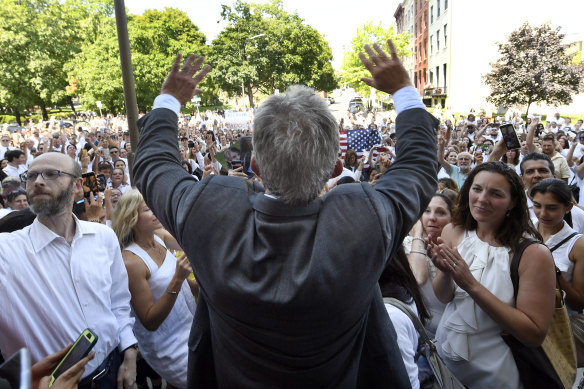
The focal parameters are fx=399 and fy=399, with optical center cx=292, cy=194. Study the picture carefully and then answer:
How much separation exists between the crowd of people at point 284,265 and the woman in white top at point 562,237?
2 centimetres

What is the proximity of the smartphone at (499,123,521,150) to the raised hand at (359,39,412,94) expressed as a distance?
4.18 meters

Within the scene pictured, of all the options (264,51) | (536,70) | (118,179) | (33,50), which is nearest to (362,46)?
(264,51)

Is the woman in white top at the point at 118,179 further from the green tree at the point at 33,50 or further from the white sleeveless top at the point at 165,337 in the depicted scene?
the green tree at the point at 33,50

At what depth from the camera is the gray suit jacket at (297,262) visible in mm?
1143

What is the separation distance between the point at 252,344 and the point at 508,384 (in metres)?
1.60

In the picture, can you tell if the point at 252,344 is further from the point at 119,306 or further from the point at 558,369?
the point at 558,369

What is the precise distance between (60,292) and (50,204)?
0.55m

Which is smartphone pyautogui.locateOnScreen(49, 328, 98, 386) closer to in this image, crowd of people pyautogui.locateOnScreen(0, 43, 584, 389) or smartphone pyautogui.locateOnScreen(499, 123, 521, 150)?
crowd of people pyautogui.locateOnScreen(0, 43, 584, 389)

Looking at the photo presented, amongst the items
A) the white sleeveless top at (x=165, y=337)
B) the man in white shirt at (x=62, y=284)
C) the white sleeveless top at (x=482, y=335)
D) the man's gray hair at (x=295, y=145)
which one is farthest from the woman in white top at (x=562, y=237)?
the man in white shirt at (x=62, y=284)

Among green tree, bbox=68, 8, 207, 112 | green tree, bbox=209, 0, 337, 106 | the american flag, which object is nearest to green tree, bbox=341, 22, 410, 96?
green tree, bbox=209, 0, 337, 106

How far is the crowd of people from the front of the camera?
1.17 meters

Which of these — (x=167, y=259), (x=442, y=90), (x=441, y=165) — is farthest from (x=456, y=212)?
(x=442, y=90)

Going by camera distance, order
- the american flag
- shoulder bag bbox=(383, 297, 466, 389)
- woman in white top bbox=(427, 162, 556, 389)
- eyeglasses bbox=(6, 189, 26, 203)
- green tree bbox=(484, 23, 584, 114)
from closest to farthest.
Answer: shoulder bag bbox=(383, 297, 466, 389) < woman in white top bbox=(427, 162, 556, 389) < eyeglasses bbox=(6, 189, 26, 203) < the american flag < green tree bbox=(484, 23, 584, 114)

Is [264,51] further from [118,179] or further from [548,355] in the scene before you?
[548,355]
